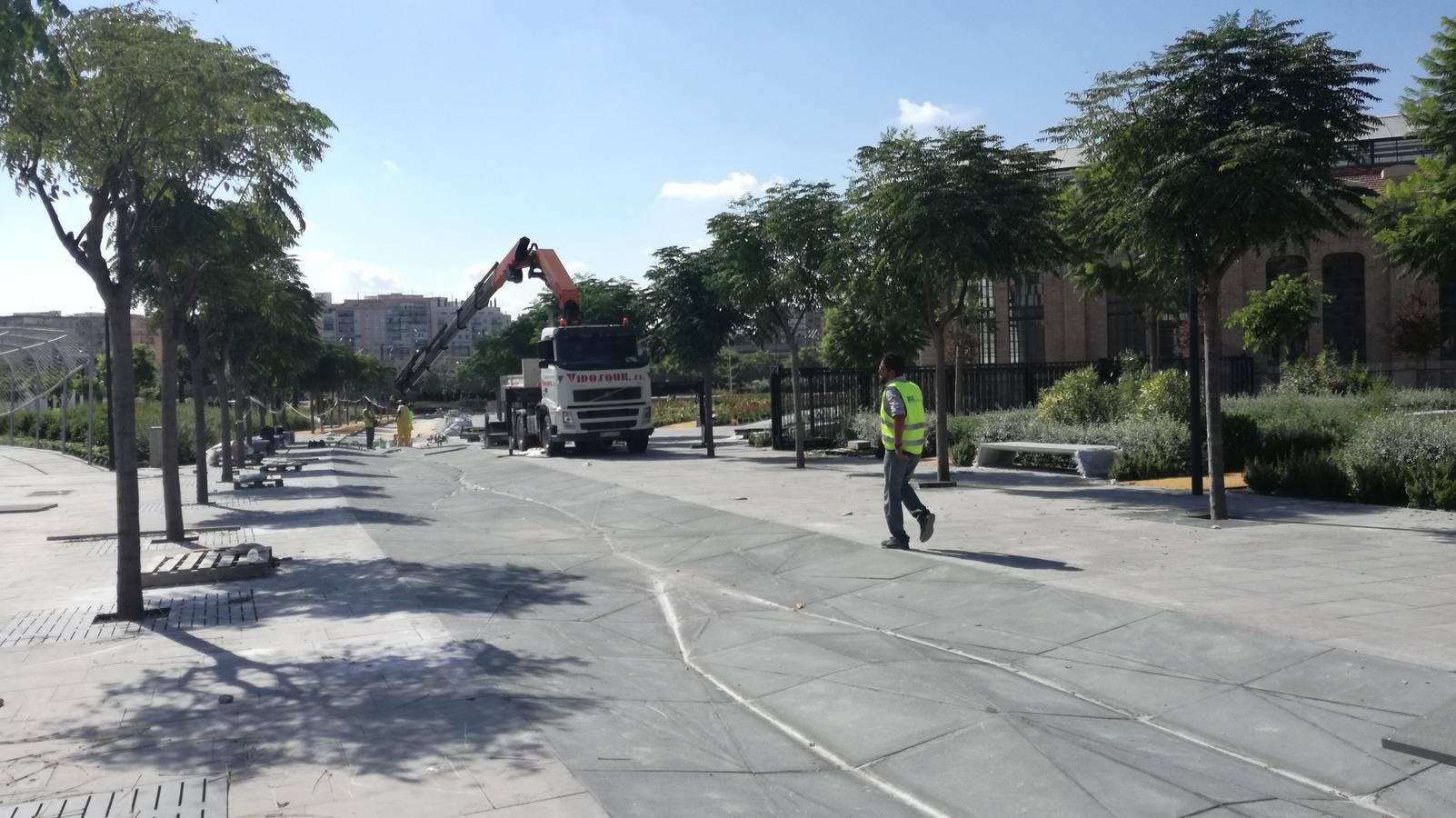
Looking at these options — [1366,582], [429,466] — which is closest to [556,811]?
[1366,582]

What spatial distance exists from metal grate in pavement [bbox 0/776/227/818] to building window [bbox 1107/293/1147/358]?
38.3m

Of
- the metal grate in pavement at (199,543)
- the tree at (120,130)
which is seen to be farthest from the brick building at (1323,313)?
the tree at (120,130)

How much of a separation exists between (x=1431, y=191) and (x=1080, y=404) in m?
6.57

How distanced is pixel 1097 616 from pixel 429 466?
80.4 feet

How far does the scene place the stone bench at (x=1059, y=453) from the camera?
17.8 metres

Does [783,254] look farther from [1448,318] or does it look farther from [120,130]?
[1448,318]

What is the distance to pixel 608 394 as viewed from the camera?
29.0 meters

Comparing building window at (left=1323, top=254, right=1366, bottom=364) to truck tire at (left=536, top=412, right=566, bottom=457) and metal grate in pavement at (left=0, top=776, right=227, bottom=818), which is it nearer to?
truck tire at (left=536, top=412, right=566, bottom=457)

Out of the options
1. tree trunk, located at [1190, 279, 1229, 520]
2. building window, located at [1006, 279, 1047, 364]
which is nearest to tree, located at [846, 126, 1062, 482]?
tree trunk, located at [1190, 279, 1229, 520]

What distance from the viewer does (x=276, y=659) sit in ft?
25.3


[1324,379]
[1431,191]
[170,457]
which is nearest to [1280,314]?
[1324,379]

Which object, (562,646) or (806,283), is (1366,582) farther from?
(806,283)

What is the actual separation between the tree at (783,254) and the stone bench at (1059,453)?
11.7 ft

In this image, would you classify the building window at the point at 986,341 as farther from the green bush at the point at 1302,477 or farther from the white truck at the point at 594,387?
the green bush at the point at 1302,477
